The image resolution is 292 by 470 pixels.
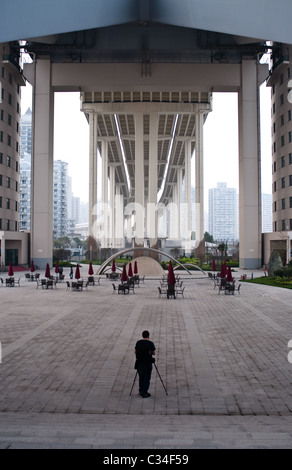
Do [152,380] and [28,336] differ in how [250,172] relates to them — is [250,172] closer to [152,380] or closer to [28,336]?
[28,336]

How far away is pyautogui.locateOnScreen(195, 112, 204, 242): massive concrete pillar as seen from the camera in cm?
5591

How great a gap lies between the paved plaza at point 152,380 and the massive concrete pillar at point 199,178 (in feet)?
130

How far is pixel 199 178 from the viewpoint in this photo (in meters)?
56.8

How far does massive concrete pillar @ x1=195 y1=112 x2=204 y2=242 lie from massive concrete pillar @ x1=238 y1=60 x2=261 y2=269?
10.3 metres

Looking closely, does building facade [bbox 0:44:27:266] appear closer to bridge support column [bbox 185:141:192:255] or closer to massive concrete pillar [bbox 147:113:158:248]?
massive concrete pillar [bbox 147:113:158:248]

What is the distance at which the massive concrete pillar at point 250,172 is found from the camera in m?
45.4

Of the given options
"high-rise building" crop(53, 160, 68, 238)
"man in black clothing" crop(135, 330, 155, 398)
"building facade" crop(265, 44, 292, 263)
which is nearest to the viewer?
"man in black clothing" crop(135, 330, 155, 398)

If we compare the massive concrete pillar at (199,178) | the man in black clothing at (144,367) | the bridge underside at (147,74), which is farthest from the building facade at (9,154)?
the man in black clothing at (144,367)

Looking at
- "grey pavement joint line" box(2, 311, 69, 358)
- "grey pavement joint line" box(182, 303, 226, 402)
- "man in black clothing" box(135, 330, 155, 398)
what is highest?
"man in black clothing" box(135, 330, 155, 398)

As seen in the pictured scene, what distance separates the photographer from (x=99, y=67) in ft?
151

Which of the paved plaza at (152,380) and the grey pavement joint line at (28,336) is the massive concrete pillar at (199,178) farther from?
the grey pavement joint line at (28,336)

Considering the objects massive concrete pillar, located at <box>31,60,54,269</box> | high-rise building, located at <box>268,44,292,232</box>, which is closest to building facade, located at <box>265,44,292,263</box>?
high-rise building, located at <box>268,44,292,232</box>

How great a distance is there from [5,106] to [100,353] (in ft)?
141

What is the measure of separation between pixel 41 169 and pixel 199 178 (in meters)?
22.3
